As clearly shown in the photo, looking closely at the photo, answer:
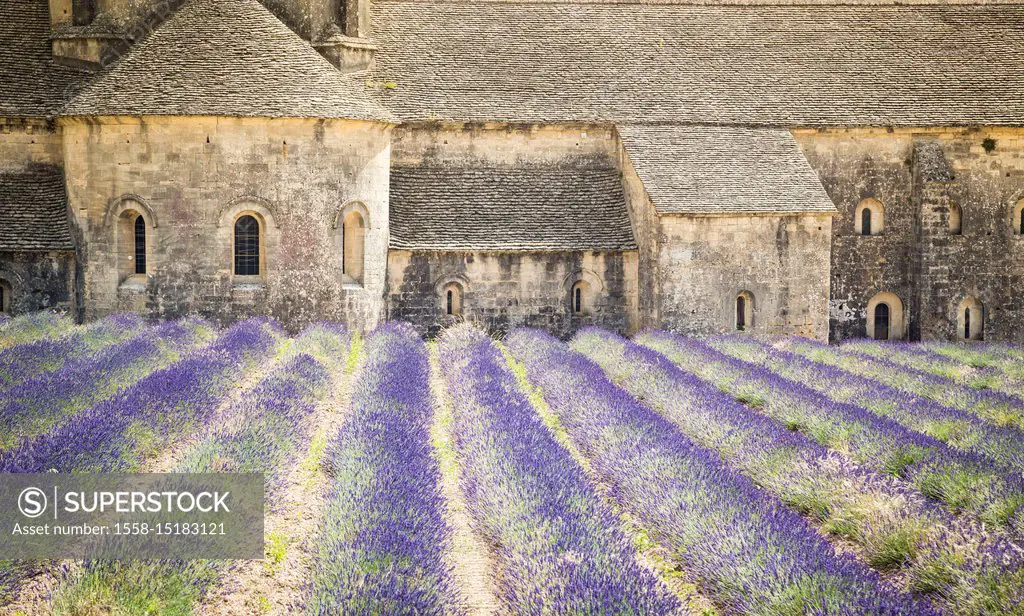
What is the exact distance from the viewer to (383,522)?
23.9 feet

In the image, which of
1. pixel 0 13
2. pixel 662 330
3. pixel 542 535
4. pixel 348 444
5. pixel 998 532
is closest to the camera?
pixel 542 535

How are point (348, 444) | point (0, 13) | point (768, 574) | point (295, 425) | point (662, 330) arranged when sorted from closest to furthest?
point (768, 574), point (348, 444), point (295, 425), point (662, 330), point (0, 13)

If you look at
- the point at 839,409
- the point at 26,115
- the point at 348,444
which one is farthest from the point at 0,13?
the point at 839,409

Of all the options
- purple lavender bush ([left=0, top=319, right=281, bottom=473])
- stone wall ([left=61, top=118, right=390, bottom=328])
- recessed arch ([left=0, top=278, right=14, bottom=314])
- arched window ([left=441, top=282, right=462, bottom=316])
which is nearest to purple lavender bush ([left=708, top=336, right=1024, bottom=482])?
arched window ([left=441, top=282, right=462, bottom=316])

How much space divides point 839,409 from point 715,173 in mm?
10729

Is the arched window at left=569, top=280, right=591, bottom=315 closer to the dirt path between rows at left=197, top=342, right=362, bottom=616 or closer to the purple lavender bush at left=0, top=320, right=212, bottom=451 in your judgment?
the purple lavender bush at left=0, top=320, right=212, bottom=451

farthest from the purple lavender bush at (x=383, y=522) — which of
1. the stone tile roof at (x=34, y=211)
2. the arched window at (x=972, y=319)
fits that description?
the arched window at (x=972, y=319)

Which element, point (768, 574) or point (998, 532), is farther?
point (998, 532)

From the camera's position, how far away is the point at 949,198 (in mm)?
24078

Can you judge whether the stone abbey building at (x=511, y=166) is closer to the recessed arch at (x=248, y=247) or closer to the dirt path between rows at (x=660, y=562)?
the recessed arch at (x=248, y=247)

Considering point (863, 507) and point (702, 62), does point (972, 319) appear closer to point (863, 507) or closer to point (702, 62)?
point (702, 62)

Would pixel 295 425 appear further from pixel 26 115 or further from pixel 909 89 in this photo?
pixel 909 89

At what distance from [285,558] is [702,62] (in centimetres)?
2050

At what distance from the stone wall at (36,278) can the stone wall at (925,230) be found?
1647cm
